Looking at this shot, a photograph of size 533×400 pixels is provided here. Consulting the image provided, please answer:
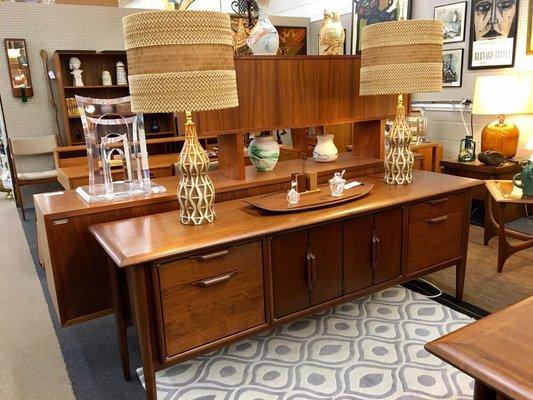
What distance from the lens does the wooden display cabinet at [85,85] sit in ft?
16.9

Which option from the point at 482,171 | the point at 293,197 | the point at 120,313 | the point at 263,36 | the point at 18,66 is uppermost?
the point at 18,66

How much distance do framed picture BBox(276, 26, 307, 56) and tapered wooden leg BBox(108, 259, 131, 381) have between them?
5154mm

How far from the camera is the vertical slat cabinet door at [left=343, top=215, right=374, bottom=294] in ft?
7.07

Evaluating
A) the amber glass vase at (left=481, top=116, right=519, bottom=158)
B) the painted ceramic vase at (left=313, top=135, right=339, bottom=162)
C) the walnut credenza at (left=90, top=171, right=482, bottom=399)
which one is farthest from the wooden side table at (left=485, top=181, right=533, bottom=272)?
the painted ceramic vase at (left=313, top=135, right=339, bottom=162)

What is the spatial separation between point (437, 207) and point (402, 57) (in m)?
0.81

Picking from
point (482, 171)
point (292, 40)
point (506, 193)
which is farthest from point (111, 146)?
point (292, 40)

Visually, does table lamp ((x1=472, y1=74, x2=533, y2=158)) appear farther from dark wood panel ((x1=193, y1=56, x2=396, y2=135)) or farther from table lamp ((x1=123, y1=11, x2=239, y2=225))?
table lamp ((x1=123, y1=11, x2=239, y2=225))

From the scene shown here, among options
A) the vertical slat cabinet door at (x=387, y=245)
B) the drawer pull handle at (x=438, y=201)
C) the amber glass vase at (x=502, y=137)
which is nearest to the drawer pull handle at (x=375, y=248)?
the vertical slat cabinet door at (x=387, y=245)

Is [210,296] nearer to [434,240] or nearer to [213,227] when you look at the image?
[213,227]

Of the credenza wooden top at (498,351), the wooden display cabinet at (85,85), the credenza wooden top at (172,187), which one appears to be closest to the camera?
the credenza wooden top at (498,351)

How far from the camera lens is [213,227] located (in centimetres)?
189

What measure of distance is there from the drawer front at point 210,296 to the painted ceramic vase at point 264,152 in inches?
31.4

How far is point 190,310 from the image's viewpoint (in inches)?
68.6

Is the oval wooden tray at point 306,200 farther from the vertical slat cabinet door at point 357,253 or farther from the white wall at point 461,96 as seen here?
the white wall at point 461,96
